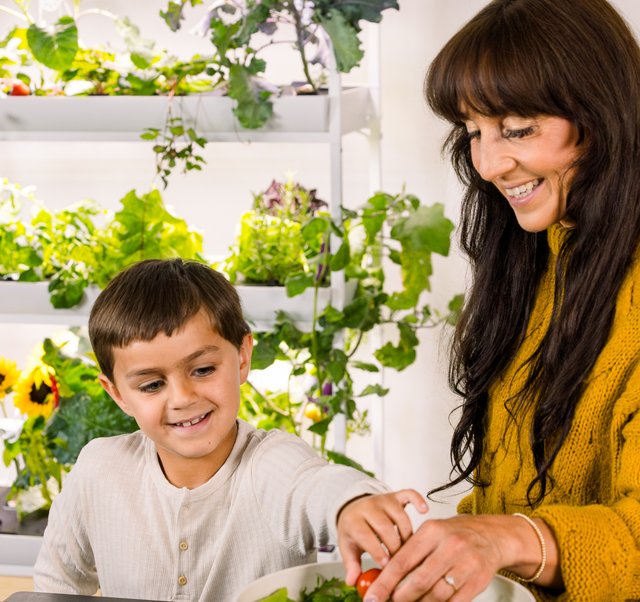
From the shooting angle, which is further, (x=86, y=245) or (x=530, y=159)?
(x=86, y=245)

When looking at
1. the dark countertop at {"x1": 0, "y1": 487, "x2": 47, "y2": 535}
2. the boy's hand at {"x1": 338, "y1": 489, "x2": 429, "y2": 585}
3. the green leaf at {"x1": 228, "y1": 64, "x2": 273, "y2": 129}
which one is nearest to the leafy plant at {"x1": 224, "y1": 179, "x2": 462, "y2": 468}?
the green leaf at {"x1": 228, "y1": 64, "x2": 273, "y2": 129}

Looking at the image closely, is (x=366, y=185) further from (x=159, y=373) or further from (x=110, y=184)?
(x=159, y=373)

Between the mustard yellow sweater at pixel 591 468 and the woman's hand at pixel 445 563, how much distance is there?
0.30 ft

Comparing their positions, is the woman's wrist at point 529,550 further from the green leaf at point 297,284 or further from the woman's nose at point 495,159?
the green leaf at point 297,284

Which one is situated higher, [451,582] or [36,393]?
[451,582]

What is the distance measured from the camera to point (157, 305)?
969mm

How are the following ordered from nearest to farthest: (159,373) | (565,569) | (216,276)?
(565,569) → (159,373) → (216,276)

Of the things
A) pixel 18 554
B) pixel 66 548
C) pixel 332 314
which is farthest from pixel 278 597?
Answer: pixel 18 554

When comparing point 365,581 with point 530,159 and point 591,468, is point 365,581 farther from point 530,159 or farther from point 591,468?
point 530,159

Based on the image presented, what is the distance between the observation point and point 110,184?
242cm

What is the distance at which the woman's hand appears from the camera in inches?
25.8

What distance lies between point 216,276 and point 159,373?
183mm

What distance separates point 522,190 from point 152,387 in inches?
22.4

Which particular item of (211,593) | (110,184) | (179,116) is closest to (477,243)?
(211,593)
